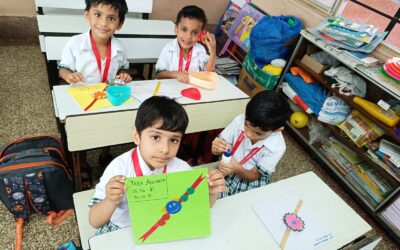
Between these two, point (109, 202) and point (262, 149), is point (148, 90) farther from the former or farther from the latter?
point (109, 202)

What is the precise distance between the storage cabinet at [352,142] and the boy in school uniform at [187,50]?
1.13m

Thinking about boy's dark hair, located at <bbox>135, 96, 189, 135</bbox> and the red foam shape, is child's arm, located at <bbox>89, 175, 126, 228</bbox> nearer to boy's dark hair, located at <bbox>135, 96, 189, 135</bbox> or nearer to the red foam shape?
boy's dark hair, located at <bbox>135, 96, 189, 135</bbox>

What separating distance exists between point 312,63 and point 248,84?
0.79 meters

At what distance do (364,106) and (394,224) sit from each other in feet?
3.08

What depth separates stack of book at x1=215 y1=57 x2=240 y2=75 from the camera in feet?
11.4

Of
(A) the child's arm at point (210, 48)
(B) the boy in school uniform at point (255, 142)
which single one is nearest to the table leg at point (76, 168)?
(B) the boy in school uniform at point (255, 142)

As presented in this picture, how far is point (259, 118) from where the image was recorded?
127 centimetres

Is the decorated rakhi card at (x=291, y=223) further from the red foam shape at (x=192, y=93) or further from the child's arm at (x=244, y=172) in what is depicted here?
the red foam shape at (x=192, y=93)

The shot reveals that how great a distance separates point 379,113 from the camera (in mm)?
2137

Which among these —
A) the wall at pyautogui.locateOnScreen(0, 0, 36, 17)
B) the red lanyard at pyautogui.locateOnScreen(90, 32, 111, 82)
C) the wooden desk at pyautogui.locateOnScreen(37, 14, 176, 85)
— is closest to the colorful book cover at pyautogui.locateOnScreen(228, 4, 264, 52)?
the wooden desk at pyautogui.locateOnScreen(37, 14, 176, 85)

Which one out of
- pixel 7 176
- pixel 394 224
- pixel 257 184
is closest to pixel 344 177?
pixel 394 224

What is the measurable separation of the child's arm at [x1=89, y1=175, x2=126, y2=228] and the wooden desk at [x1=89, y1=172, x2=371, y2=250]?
2.8 inches

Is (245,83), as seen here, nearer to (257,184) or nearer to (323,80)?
(323,80)

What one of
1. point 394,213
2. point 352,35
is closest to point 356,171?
point 394,213
